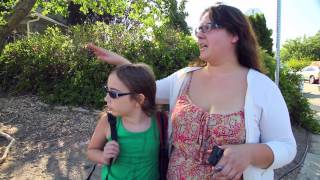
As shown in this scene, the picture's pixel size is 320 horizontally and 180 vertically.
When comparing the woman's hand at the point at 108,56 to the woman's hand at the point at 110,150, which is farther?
the woman's hand at the point at 108,56

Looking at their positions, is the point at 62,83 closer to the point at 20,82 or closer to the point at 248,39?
the point at 20,82

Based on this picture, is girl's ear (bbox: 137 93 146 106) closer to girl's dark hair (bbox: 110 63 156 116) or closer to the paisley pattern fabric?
girl's dark hair (bbox: 110 63 156 116)

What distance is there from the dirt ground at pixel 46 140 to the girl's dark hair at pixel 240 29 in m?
3.40

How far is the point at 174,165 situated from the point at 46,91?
6.94 m

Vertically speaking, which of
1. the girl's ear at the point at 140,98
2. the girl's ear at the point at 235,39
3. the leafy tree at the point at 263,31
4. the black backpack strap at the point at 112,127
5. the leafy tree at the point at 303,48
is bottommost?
the black backpack strap at the point at 112,127

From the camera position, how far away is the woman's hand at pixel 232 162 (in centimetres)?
185

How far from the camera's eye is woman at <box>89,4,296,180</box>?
6.73 ft

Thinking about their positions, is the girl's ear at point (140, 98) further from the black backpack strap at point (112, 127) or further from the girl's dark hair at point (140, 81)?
the black backpack strap at point (112, 127)

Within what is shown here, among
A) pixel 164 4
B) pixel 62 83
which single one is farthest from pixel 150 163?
pixel 164 4

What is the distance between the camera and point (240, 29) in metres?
2.23

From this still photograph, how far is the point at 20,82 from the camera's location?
9055 millimetres

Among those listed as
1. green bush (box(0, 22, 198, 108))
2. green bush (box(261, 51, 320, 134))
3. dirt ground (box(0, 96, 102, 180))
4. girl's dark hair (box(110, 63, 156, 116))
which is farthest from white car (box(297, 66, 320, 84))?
girl's dark hair (box(110, 63, 156, 116))

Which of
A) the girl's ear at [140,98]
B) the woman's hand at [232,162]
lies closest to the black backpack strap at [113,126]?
the girl's ear at [140,98]

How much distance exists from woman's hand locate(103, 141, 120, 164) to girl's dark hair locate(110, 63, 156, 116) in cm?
26
